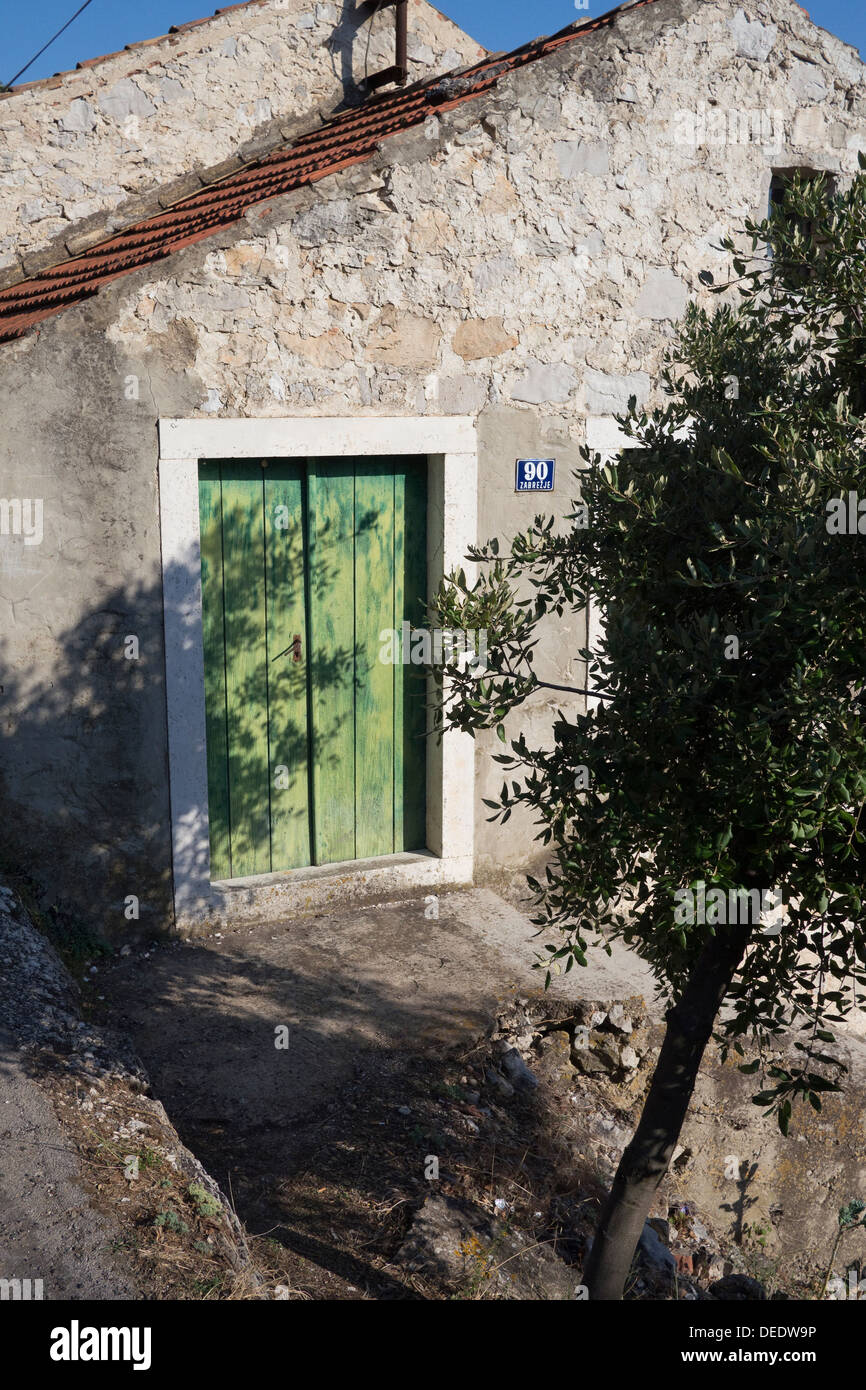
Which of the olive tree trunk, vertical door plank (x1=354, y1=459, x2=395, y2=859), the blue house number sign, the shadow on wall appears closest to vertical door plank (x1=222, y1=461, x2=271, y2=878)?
the shadow on wall

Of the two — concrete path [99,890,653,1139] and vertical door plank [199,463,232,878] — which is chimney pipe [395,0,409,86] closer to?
vertical door plank [199,463,232,878]

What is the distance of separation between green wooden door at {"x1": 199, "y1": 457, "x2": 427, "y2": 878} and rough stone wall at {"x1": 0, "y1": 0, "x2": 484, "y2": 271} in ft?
7.71

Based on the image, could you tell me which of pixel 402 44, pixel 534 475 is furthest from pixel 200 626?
pixel 402 44

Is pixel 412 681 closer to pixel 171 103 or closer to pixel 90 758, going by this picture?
pixel 90 758

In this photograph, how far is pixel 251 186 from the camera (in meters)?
6.05

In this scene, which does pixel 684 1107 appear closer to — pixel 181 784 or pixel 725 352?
pixel 725 352

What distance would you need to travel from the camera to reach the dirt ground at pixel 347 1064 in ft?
12.9

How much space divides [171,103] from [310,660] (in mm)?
3523

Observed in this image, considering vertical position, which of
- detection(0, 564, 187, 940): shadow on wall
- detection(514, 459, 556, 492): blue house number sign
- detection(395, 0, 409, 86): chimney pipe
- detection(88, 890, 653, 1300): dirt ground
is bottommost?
detection(88, 890, 653, 1300): dirt ground

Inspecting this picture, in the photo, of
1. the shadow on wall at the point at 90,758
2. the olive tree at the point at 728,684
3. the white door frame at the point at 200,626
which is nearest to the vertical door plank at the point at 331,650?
the white door frame at the point at 200,626

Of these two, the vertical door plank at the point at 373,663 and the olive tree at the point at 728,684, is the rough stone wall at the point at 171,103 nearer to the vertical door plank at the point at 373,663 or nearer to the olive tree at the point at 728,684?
the vertical door plank at the point at 373,663

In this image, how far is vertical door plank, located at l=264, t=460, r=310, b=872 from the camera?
5.65 metres

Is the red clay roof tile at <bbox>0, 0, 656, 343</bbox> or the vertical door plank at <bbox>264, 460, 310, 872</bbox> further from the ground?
the red clay roof tile at <bbox>0, 0, 656, 343</bbox>

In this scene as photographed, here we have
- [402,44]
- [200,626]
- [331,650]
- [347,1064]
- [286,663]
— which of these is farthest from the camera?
[402,44]
